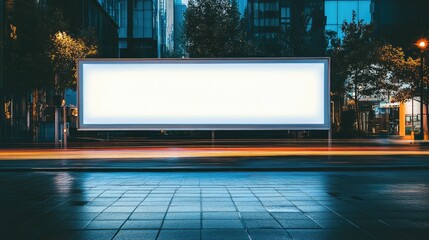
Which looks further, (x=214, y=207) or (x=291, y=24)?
(x=291, y=24)

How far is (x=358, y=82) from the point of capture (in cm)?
4972

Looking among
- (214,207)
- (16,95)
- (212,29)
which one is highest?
(212,29)

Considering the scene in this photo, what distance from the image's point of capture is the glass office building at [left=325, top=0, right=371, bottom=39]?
6812 centimetres

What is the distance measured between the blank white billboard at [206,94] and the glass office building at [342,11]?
171 ft

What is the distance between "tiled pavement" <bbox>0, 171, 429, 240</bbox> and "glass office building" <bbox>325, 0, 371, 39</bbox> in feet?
176

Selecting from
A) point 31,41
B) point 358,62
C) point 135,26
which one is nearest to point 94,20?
point 135,26

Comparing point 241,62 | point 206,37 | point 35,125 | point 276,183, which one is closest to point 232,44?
point 206,37

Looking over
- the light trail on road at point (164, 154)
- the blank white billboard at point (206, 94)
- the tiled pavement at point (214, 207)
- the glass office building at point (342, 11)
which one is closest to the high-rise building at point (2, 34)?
the light trail on road at point (164, 154)

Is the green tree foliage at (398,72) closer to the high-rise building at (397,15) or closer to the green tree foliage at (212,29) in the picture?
the high-rise building at (397,15)

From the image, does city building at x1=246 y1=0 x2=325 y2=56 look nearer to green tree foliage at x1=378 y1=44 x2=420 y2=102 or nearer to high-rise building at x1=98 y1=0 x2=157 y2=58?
green tree foliage at x1=378 y1=44 x2=420 y2=102

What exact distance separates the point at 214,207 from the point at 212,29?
124 feet

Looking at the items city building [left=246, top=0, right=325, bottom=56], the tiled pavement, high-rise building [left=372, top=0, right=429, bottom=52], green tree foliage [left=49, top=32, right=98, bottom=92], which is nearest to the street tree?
city building [left=246, top=0, right=325, bottom=56]

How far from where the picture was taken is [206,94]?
18.5 metres

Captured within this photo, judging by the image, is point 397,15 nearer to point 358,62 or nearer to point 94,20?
point 358,62
